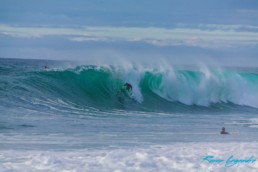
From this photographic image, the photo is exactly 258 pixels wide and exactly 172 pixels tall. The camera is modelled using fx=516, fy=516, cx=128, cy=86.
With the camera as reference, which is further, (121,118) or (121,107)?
(121,107)

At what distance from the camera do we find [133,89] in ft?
82.3

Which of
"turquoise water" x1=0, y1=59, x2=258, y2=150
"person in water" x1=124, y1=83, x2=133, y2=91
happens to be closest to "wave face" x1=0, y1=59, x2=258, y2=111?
"turquoise water" x1=0, y1=59, x2=258, y2=150

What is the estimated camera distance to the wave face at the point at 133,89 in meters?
21.0

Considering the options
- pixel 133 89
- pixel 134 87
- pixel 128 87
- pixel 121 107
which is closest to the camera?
pixel 121 107

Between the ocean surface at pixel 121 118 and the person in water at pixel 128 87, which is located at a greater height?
the person in water at pixel 128 87

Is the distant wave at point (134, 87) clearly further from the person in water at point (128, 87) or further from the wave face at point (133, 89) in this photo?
the person in water at point (128, 87)

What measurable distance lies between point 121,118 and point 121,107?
4.13 meters

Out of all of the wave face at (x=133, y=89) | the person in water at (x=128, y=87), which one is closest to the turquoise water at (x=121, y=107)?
the wave face at (x=133, y=89)

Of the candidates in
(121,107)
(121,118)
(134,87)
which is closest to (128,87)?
(134,87)

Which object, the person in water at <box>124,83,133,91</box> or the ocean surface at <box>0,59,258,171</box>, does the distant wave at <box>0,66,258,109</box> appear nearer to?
the ocean surface at <box>0,59,258,171</box>

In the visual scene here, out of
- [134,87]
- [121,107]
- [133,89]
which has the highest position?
[134,87]

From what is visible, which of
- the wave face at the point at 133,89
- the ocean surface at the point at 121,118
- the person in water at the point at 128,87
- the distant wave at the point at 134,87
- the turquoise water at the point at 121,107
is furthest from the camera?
the person in water at the point at 128,87

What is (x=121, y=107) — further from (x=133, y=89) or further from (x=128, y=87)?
(x=133, y=89)

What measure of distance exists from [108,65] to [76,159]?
783 inches
